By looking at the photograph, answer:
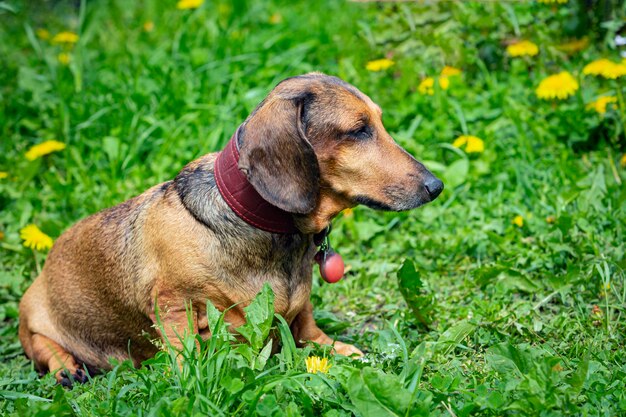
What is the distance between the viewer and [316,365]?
3.21m

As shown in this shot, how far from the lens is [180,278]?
3314 mm

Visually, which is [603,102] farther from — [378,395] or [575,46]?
[378,395]

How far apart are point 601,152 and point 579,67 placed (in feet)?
2.62

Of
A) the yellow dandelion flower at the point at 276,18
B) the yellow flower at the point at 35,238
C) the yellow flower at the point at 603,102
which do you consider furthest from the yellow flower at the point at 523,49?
the yellow flower at the point at 35,238

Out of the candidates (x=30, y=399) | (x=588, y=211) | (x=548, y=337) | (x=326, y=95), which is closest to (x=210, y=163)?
(x=326, y=95)

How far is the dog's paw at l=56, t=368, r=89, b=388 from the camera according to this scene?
3.78 m

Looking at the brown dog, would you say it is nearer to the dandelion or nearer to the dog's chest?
the dog's chest

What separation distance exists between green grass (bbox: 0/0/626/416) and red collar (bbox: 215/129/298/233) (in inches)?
→ 14.3

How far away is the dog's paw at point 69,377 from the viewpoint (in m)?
3.78

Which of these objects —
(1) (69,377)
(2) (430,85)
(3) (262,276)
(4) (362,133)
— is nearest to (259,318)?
(3) (262,276)

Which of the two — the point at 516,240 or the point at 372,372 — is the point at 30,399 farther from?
the point at 516,240

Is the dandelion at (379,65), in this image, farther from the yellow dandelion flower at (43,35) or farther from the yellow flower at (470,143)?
the yellow dandelion flower at (43,35)

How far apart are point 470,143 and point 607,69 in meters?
1.00

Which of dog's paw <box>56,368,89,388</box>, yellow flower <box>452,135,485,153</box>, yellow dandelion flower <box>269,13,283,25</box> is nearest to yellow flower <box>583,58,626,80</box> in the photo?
yellow flower <box>452,135,485,153</box>
